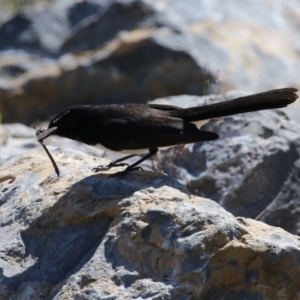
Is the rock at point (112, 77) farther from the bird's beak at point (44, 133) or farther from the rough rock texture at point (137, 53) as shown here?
the bird's beak at point (44, 133)

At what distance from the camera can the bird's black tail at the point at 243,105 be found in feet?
16.7

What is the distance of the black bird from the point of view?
16.8ft

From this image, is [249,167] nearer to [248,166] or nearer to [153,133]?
[248,166]

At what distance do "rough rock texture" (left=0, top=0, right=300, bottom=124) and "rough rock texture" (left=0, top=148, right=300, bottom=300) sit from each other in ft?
19.0

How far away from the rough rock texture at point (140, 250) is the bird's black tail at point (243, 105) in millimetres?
864

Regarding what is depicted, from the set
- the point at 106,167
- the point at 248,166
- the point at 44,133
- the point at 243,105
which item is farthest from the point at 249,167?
the point at 44,133

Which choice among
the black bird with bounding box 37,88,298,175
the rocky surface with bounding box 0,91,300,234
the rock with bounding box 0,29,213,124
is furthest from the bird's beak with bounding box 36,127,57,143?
the rock with bounding box 0,29,213,124

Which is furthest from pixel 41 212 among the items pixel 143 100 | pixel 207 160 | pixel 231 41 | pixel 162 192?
pixel 231 41

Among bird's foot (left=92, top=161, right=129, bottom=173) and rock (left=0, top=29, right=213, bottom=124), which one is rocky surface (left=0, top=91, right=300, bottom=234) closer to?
bird's foot (left=92, top=161, right=129, bottom=173)

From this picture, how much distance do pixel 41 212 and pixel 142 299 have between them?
39.2 inches

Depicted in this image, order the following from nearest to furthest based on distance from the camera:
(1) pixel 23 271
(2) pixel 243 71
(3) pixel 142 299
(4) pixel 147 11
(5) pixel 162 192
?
(3) pixel 142 299 → (1) pixel 23 271 → (5) pixel 162 192 → (2) pixel 243 71 → (4) pixel 147 11

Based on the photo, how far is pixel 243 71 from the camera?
10.5 meters

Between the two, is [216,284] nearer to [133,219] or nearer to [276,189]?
[133,219]

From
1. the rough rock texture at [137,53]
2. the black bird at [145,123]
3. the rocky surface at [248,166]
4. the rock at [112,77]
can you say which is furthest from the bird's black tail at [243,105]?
the rock at [112,77]
